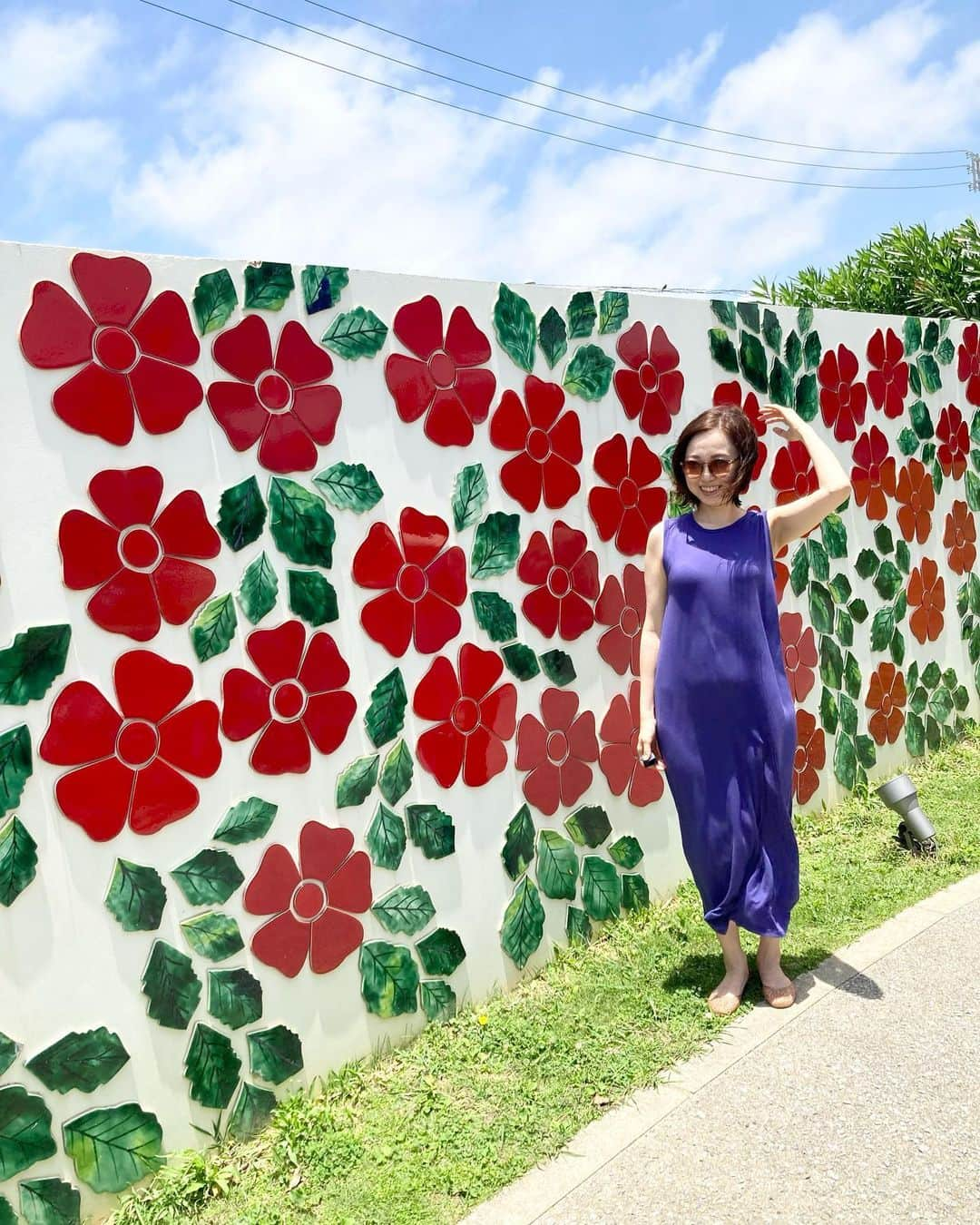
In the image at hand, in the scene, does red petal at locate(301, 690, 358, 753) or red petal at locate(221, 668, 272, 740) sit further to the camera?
red petal at locate(301, 690, 358, 753)

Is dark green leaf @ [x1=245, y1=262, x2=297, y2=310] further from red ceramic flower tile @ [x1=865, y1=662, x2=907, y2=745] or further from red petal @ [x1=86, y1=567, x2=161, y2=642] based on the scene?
red ceramic flower tile @ [x1=865, y1=662, x2=907, y2=745]

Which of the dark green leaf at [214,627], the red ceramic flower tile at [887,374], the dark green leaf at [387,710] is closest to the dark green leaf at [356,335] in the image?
the dark green leaf at [214,627]

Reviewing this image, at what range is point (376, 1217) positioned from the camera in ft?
8.39

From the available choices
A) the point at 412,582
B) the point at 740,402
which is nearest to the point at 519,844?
the point at 412,582

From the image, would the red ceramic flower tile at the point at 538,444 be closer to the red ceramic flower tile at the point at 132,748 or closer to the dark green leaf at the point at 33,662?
the red ceramic flower tile at the point at 132,748

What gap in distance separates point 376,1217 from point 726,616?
1.86m

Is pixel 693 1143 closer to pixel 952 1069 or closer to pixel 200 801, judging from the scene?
pixel 952 1069

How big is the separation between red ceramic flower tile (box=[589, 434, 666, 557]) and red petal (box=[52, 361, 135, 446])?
1746 mm

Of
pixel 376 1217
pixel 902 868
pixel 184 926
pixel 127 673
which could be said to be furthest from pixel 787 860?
pixel 127 673

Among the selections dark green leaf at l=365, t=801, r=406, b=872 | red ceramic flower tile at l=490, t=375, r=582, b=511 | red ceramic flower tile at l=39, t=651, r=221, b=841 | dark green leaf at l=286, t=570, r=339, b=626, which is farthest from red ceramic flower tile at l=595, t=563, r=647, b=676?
red ceramic flower tile at l=39, t=651, r=221, b=841

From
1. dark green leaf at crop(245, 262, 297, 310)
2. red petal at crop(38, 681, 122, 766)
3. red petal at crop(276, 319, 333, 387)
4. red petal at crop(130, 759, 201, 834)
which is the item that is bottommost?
red petal at crop(130, 759, 201, 834)

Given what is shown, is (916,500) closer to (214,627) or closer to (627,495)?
(627,495)

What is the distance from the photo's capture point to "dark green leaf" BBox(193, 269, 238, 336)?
9.34ft

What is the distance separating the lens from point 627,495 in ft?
13.3
